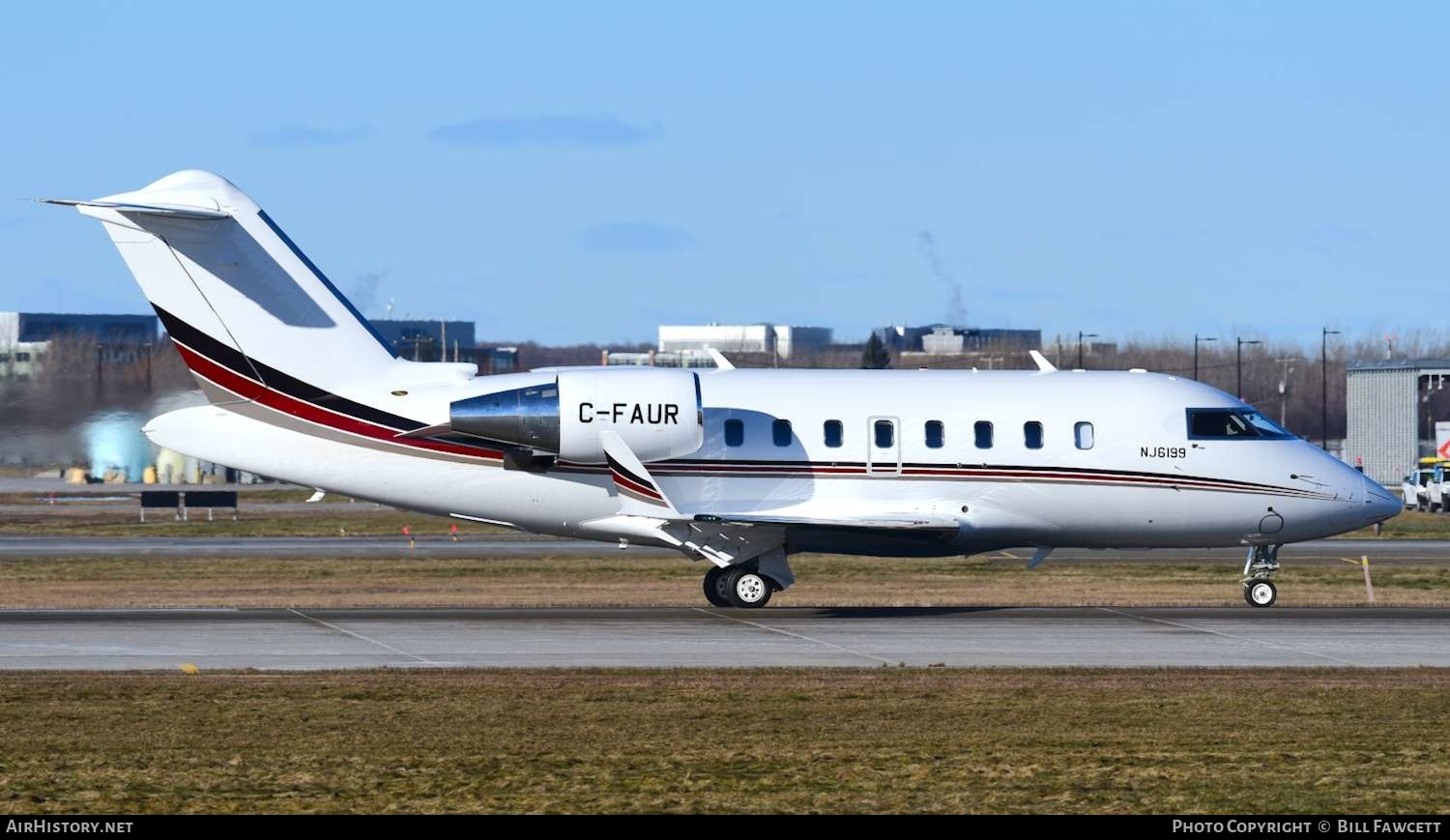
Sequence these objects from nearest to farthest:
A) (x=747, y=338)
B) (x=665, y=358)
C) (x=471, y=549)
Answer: (x=471, y=549), (x=665, y=358), (x=747, y=338)

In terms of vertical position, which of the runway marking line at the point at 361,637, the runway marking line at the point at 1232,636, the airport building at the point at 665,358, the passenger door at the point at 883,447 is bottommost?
the runway marking line at the point at 1232,636

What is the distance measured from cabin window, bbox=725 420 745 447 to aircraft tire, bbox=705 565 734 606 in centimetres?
209

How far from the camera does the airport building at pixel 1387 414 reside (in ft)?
306

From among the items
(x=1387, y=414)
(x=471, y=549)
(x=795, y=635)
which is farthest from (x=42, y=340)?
(x=1387, y=414)

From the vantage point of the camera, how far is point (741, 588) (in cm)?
2808

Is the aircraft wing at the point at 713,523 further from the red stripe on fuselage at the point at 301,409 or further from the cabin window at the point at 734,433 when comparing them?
the red stripe on fuselage at the point at 301,409

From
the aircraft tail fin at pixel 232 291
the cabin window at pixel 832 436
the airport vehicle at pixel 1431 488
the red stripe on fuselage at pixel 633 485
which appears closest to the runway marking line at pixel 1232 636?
the cabin window at pixel 832 436

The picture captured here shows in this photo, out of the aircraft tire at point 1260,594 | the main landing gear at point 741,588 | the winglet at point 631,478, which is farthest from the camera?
the aircraft tire at point 1260,594

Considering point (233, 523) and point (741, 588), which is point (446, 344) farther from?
point (741, 588)

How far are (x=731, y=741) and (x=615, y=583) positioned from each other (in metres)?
18.6

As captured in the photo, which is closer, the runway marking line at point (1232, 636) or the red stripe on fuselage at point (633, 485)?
the runway marking line at point (1232, 636)

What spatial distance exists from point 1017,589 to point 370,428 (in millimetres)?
12219

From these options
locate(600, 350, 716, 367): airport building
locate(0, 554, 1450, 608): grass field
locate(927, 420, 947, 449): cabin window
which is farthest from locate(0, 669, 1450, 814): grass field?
locate(600, 350, 716, 367): airport building
